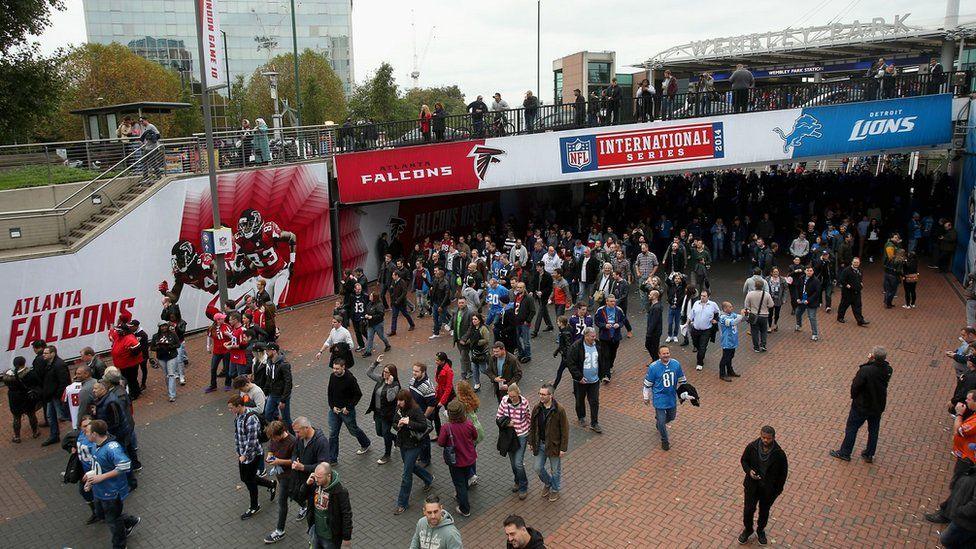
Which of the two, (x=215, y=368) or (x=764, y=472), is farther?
(x=215, y=368)

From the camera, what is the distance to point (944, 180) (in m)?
22.0

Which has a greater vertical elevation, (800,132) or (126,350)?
(800,132)

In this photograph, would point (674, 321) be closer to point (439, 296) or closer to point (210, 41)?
point (439, 296)

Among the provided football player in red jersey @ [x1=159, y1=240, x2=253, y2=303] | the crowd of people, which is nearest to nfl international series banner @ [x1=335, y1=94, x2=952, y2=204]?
the crowd of people

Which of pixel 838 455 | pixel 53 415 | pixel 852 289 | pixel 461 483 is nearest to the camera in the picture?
pixel 461 483

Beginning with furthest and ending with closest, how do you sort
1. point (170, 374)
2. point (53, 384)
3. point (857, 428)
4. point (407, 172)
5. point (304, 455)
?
point (407, 172) < point (170, 374) < point (53, 384) < point (857, 428) < point (304, 455)

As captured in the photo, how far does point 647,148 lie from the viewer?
62.0ft

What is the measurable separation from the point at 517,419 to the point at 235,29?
11134 centimetres

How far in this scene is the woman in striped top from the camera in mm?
7789

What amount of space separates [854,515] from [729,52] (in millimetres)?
25736

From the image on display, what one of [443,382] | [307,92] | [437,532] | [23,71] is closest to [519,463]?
[443,382]

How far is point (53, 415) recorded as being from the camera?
408 inches

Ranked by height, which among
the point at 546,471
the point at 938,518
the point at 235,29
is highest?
the point at 235,29

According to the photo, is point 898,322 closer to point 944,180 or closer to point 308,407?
point 944,180
